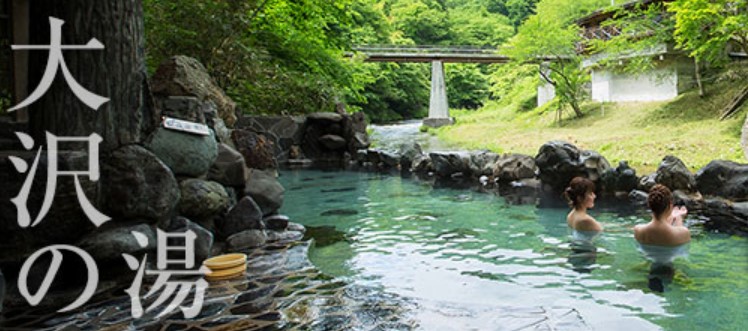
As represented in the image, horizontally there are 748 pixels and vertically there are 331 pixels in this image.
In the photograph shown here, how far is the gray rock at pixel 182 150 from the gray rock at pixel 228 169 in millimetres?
424

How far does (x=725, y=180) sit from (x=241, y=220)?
667 centimetres

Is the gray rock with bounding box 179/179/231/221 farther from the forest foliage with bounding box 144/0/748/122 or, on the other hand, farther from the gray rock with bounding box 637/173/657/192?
the forest foliage with bounding box 144/0/748/122

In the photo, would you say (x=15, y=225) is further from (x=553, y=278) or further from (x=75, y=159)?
(x=553, y=278)

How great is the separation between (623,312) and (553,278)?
3.32 feet

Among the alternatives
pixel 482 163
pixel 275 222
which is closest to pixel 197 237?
pixel 275 222

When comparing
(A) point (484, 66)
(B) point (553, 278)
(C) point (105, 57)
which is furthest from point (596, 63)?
(A) point (484, 66)

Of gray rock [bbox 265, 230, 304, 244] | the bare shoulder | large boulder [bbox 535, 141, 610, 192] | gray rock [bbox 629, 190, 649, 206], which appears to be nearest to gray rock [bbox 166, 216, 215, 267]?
gray rock [bbox 265, 230, 304, 244]

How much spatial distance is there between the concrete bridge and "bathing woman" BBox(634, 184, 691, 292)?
98.5 ft

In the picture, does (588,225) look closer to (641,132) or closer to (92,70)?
(92,70)

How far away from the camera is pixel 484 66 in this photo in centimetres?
5059

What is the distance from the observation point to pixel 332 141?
56.5 feet

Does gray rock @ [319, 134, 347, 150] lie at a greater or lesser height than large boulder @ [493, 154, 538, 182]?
greater

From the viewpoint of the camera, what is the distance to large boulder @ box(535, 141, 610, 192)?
29.9 ft

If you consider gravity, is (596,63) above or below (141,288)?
above
